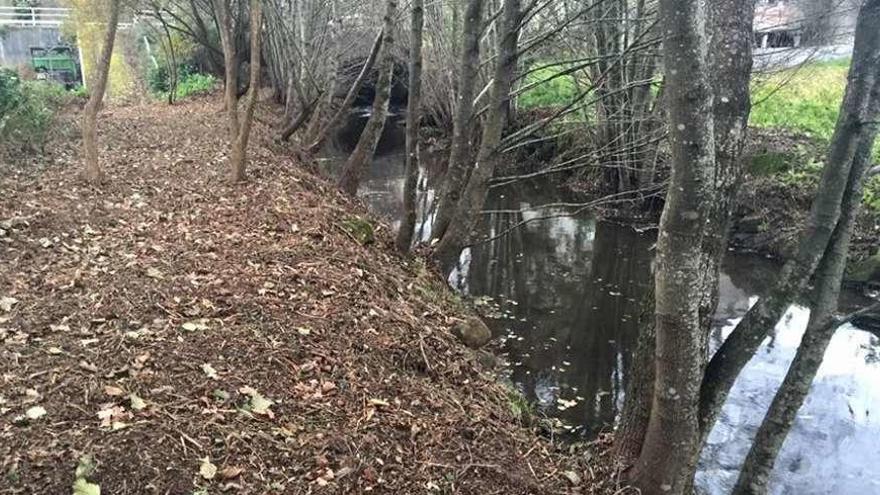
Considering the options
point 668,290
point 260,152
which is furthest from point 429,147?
point 668,290

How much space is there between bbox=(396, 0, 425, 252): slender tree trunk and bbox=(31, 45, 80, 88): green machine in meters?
25.8

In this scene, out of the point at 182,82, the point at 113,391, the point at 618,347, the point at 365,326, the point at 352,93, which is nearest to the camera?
the point at 113,391

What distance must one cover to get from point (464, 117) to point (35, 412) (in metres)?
5.92

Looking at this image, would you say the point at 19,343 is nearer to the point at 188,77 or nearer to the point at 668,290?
the point at 668,290

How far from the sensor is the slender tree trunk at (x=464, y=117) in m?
7.97

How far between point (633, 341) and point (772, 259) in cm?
552

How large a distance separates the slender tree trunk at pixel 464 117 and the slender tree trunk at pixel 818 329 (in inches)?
175

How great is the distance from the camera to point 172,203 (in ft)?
29.3

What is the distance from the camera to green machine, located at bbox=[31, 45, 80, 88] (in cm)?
2972

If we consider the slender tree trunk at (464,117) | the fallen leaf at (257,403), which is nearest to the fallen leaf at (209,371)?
the fallen leaf at (257,403)

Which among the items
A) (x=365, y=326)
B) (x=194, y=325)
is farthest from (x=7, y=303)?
(x=365, y=326)

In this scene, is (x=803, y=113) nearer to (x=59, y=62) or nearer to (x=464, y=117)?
(x=464, y=117)

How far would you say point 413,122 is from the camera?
359 inches

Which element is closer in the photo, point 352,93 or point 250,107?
point 250,107
